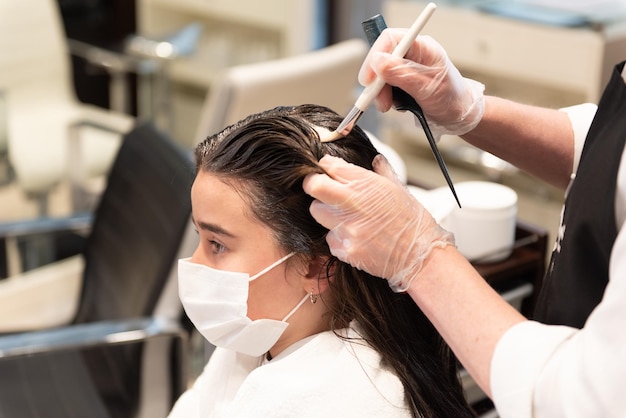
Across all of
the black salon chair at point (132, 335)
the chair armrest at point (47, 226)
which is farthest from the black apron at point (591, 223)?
the chair armrest at point (47, 226)

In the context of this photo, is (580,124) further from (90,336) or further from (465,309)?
(90,336)

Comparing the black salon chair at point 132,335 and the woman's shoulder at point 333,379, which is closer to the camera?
the woman's shoulder at point 333,379

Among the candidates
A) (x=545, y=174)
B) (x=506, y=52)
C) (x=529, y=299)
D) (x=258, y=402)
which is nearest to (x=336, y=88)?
(x=506, y=52)

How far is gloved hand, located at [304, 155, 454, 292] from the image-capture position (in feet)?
3.26

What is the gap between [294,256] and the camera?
1224mm

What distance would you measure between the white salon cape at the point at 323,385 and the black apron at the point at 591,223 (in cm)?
24

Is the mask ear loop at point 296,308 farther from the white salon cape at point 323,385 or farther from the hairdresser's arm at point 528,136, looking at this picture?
the hairdresser's arm at point 528,136

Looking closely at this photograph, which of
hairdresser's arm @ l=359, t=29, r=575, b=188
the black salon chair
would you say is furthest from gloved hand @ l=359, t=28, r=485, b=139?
A: the black salon chair

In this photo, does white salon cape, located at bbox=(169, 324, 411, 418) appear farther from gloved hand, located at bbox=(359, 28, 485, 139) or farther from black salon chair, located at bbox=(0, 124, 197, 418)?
black salon chair, located at bbox=(0, 124, 197, 418)

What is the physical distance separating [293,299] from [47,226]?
4.67 feet

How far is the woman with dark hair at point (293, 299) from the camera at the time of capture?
3.87 ft

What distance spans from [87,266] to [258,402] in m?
1.31

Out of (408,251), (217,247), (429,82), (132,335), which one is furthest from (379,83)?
(132,335)

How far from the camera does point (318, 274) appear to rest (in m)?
1.23
